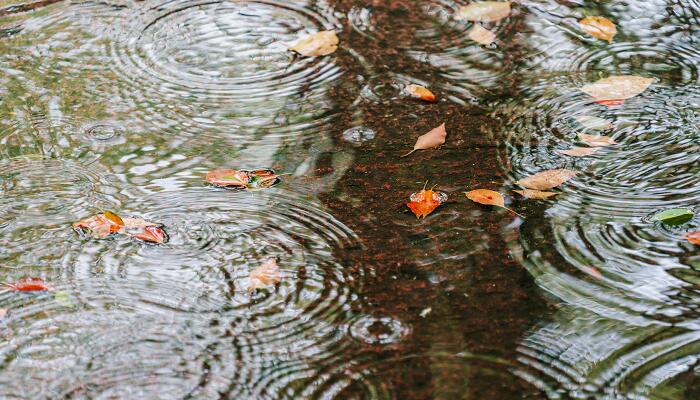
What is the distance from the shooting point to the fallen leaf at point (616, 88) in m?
2.86

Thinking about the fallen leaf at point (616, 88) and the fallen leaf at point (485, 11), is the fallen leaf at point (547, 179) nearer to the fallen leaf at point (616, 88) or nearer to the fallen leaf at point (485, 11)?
the fallen leaf at point (616, 88)

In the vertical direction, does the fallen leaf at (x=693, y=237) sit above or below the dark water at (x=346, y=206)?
above

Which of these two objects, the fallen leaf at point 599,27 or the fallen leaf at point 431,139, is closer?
the fallen leaf at point 431,139

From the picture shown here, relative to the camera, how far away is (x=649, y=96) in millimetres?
2871

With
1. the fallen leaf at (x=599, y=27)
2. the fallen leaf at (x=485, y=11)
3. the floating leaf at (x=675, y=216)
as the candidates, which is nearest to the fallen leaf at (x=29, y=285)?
the floating leaf at (x=675, y=216)

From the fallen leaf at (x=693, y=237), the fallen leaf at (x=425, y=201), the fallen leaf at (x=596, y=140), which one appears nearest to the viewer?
the fallen leaf at (x=693, y=237)

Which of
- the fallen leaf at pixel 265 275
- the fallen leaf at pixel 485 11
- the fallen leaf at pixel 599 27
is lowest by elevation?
the fallen leaf at pixel 265 275

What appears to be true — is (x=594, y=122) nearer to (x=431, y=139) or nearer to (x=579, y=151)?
(x=579, y=151)

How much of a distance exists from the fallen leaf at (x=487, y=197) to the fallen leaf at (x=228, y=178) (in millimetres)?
719

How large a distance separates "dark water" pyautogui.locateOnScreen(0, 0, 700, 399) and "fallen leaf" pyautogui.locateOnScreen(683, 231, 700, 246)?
19mm

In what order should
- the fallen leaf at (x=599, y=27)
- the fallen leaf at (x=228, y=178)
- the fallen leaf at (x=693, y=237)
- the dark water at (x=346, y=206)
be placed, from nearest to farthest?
1. the dark water at (x=346, y=206)
2. the fallen leaf at (x=693, y=237)
3. the fallen leaf at (x=228, y=178)
4. the fallen leaf at (x=599, y=27)

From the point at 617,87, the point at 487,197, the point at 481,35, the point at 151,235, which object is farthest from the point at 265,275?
the point at 481,35

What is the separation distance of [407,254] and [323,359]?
1.56 ft

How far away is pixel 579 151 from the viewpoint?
8.56ft
